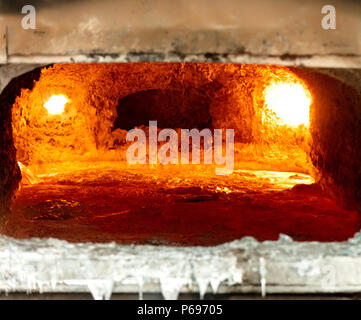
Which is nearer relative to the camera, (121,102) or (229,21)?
(229,21)

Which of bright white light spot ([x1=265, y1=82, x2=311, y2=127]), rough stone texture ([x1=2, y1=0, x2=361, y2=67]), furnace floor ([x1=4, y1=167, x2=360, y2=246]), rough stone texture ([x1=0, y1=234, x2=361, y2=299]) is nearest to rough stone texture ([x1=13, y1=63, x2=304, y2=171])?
bright white light spot ([x1=265, y1=82, x2=311, y2=127])

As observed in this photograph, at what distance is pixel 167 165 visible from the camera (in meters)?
7.54

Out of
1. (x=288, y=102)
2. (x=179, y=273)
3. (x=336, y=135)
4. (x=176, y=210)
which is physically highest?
(x=288, y=102)

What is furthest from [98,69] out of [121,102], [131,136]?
[131,136]

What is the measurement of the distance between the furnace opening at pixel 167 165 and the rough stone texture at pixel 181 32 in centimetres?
148

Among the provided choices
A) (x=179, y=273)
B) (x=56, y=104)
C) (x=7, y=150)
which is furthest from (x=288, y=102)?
(x=179, y=273)

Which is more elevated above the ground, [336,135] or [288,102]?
[288,102]

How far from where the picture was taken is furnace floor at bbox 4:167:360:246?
3876mm

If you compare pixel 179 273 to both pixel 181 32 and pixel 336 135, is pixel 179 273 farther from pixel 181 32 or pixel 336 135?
pixel 336 135

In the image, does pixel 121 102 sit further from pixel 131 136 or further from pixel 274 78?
pixel 274 78

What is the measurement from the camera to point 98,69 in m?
7.50

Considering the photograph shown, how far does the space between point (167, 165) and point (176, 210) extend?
294 cm

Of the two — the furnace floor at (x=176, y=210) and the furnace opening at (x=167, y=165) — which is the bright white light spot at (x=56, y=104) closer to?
the furnace opening at (x=167, y=165)

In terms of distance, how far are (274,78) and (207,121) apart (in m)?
1.44
